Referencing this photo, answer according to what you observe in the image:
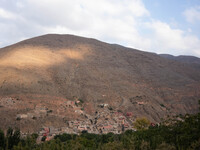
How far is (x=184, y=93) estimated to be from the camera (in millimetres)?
44188

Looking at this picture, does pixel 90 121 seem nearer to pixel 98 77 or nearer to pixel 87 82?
pixel 87 82

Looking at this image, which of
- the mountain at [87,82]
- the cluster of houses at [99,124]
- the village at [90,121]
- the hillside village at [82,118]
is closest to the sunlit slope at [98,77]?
the mountain at [87,82]

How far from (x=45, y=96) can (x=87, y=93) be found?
879cm

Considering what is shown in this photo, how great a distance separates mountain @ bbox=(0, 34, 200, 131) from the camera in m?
30.7

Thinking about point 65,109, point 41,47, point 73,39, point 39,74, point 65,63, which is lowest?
point 65,109

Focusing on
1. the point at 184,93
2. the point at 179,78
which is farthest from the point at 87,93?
the point at 179,78

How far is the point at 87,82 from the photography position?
4225cm

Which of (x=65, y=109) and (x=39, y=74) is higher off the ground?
(x=39, y=74)

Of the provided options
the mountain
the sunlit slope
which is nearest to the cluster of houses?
the mountain

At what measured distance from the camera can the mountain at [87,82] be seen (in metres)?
30.7

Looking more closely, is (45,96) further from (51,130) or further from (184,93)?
(184,93)

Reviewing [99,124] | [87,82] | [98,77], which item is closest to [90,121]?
[99,124]

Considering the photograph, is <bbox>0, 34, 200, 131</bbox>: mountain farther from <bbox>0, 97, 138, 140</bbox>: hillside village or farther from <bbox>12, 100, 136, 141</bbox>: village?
<bbox>12, 100, 136, 141</bbox>: village

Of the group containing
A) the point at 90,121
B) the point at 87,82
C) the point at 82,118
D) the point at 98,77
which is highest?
the point at 98,77
